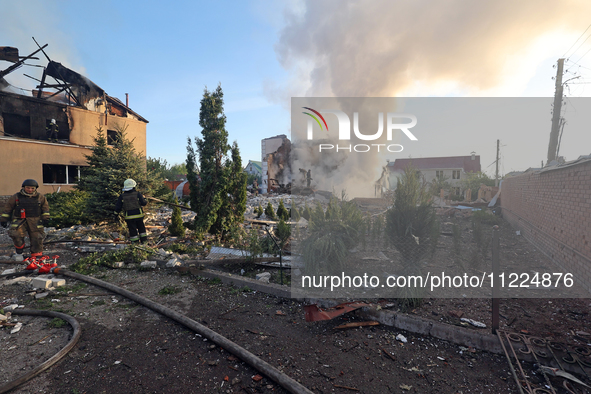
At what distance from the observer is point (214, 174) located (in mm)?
7508

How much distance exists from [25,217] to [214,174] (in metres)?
4.21

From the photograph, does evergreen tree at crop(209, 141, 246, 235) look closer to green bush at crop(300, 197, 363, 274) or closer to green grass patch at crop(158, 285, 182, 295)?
green grass patch at crop(158, 285, 182, 295)

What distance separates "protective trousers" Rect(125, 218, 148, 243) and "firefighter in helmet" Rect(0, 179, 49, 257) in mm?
1751

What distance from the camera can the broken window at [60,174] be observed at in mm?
14820

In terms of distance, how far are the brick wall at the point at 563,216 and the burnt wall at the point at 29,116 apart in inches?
854

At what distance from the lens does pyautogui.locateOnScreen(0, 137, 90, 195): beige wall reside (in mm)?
13320

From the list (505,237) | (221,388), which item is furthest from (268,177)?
(221,388)

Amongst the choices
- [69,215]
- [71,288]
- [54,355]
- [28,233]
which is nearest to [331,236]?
[54,355]

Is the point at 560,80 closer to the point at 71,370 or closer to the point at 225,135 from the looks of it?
the point at 225,135

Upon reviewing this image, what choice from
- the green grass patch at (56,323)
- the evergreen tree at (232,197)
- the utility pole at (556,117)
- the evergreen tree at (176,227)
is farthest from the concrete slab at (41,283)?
the utility pole at (556,117)

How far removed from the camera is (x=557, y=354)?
2748 mm

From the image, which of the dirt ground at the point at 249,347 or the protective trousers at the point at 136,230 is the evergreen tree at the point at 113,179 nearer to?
the protective trousers at the point at 136,230

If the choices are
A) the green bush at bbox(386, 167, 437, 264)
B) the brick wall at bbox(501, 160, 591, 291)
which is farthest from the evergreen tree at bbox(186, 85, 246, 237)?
the brick wall at bbox(501, 160, 591, 291)

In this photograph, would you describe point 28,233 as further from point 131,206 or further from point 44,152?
point 44,152
